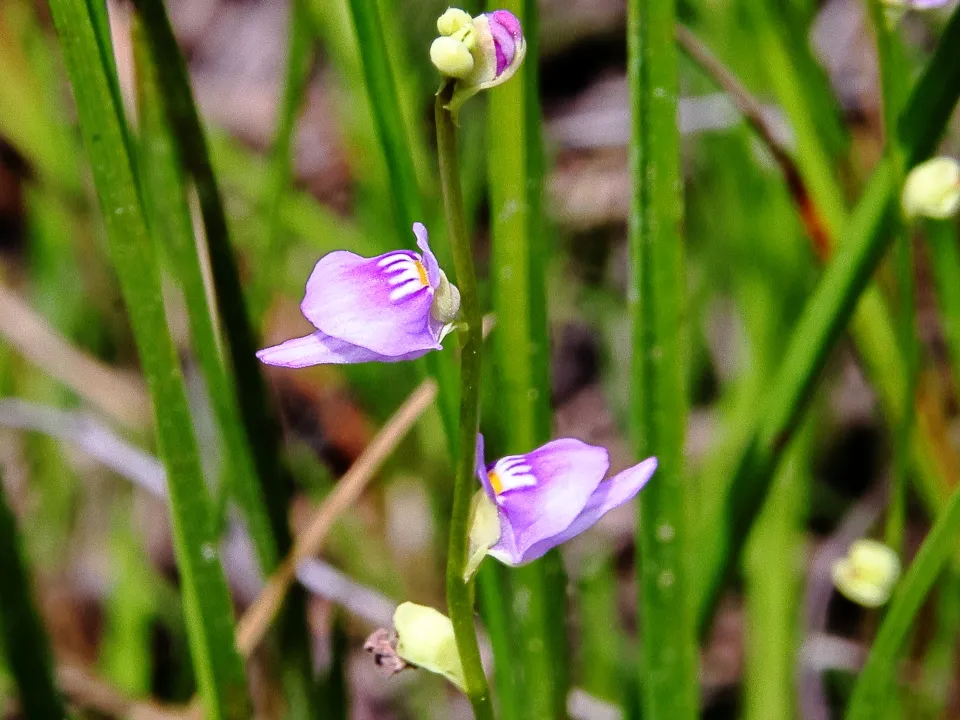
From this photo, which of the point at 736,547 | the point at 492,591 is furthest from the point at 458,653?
the point at 736,547

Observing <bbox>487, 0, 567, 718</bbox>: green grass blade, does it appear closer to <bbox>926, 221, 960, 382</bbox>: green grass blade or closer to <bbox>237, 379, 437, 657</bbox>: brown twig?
<bbox>237, 379, 437, 657</bbox>: brown twig

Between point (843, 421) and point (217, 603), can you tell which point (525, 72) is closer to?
point (217, 603)

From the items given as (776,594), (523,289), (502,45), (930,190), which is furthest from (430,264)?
(776,594)

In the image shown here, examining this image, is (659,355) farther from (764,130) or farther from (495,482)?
(764,130)

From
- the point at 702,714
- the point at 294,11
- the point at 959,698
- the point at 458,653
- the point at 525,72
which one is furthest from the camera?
the point at 702,714

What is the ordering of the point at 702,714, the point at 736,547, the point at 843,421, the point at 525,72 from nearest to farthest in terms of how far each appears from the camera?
the point at 525,72 → the point at 736,547 → the point at 702,714 → the point at 843,421

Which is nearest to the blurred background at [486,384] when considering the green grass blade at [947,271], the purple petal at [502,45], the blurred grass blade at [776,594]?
the blurred grass blade at [776,594]
